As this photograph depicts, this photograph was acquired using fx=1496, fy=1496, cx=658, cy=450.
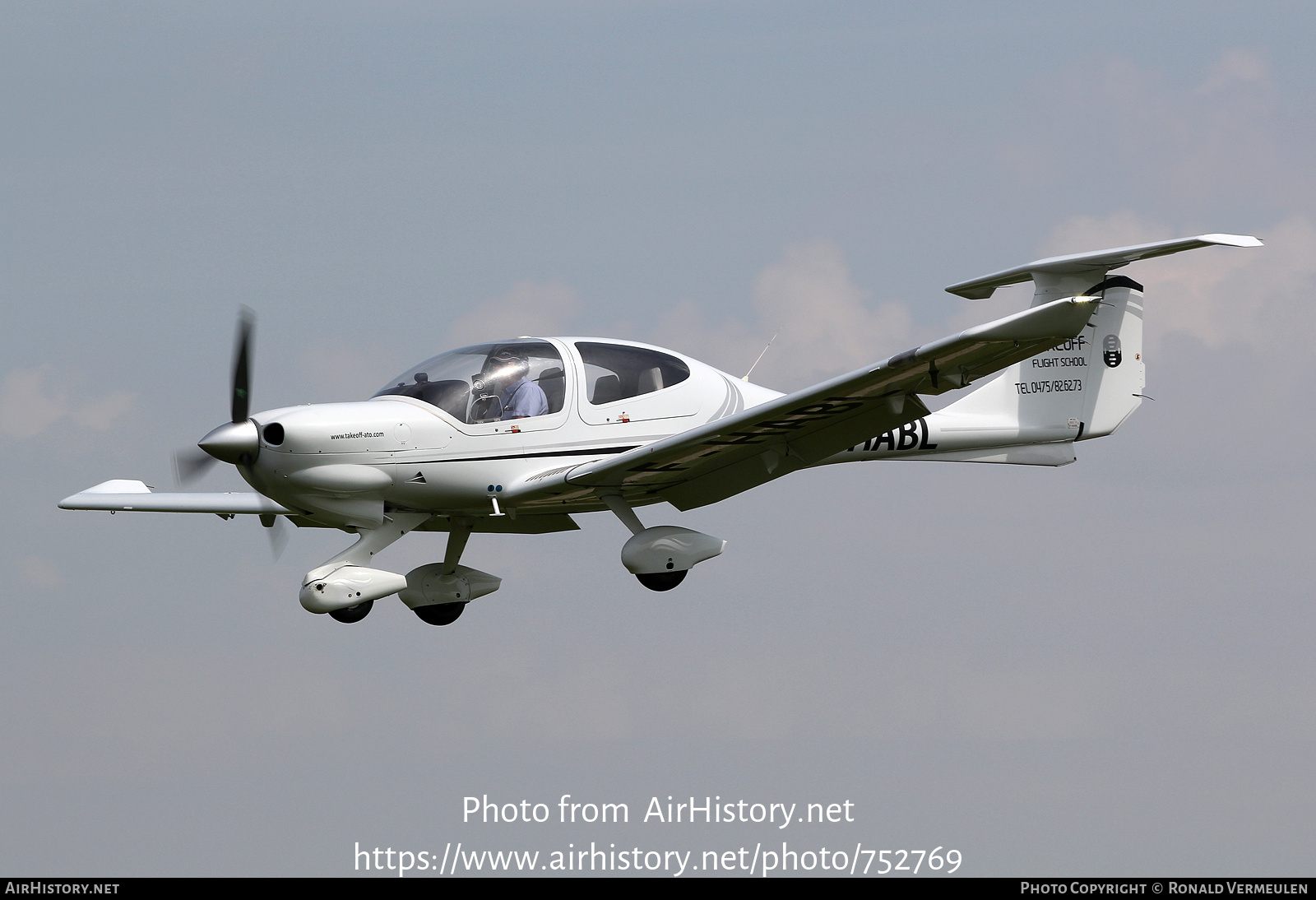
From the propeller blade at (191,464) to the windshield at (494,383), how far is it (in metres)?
1.72

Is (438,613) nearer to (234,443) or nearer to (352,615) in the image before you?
(352,615)

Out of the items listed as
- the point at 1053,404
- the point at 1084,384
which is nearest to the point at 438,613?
the point at 1053,404

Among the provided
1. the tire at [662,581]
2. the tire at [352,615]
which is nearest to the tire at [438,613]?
the tire at [352,615]

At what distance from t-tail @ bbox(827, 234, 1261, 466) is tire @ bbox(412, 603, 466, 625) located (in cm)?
450

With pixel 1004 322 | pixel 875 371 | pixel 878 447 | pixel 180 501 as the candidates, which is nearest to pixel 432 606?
pixel 180 501

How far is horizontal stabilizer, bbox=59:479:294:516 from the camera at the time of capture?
16375mm

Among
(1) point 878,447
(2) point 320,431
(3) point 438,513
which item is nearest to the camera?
(2) point 320,431

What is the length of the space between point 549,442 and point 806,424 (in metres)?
2.54

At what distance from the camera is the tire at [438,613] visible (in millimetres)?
15500

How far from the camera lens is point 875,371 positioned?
38.8 feet

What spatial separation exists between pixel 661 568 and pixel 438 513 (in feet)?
7.74

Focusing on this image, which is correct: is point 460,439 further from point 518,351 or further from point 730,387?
point 730,387

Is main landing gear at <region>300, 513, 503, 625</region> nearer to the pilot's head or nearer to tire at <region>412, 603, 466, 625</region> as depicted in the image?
tire at <region>412, 603, 466, 625</region>

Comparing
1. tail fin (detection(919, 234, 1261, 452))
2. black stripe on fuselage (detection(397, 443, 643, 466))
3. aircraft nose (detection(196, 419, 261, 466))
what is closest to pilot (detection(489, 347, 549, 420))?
black stripe on fuselage (detection(397, 443, 643, 466))
